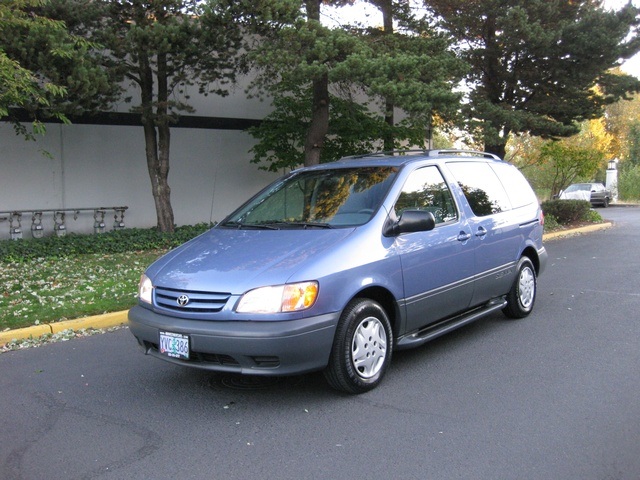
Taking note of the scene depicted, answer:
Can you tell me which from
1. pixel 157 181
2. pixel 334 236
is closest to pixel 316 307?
pixel 334 236

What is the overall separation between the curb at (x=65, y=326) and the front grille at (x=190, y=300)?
2.76 m

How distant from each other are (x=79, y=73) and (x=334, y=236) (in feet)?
23.1

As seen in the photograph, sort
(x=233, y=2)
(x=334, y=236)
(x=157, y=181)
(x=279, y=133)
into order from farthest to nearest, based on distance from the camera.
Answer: (x=279, y=133), (x=157, y=181), (x=233, y=2), (x=334, y=236)

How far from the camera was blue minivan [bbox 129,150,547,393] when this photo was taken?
412cm

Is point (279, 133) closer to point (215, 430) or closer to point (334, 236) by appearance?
point (334, 236)

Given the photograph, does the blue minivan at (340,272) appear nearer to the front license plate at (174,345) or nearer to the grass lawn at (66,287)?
the front license plate at (174,345)

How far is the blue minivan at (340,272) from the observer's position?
4125 millimetres

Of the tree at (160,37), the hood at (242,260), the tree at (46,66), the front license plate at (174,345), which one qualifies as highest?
the tree at (160,37)

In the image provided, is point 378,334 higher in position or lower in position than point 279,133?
lower

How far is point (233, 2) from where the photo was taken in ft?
35.7

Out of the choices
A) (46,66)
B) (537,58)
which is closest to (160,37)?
(46,66)

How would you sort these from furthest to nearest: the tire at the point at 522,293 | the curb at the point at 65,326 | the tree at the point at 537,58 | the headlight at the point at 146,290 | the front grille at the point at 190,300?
the tree at the point at 537,58 < the tire at the point at 522,293 < the curb at the point at 65,326 < the headlight at the point at 146,290 < the front grille at the point at 190,300

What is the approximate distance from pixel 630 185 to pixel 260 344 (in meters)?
36.9

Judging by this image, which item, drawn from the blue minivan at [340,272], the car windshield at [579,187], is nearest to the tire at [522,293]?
the blue minivan at [340,272]
